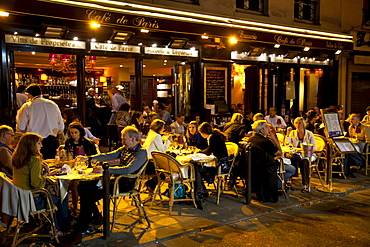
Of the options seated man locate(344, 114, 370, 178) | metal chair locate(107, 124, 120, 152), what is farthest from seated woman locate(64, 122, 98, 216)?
seated man locate(344, 114, 370, 178)

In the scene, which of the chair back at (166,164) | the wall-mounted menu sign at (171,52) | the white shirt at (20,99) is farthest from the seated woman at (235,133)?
the white shirt at (20,99)

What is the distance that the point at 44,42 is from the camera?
9.86 meters

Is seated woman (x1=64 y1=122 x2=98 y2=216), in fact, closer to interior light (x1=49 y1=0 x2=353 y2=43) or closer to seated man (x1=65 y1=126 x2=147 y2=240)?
seated man (x1=65 y1=126 x2=147 y2=240)

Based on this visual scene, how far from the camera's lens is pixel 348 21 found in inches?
711

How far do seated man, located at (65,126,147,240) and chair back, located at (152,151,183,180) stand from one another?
2.27ft

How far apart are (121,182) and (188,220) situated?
1295 mm

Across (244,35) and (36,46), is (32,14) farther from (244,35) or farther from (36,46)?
(244,35)

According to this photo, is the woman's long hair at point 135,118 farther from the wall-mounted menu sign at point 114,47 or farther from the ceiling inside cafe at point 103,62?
the ceiling inside cafe at point 103,62

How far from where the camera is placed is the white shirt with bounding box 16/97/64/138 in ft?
24.0

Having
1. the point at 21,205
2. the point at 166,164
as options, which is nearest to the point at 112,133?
the point at 166,164

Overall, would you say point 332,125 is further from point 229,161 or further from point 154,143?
point 154,143

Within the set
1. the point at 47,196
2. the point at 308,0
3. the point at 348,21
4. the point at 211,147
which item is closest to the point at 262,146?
the point at 211,147

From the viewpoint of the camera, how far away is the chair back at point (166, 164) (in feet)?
21.2

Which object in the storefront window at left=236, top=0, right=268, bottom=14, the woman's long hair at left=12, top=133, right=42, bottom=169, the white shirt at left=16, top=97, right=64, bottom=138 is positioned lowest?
the woman's long hair at left=12, top=133, right=42, bottom=169
